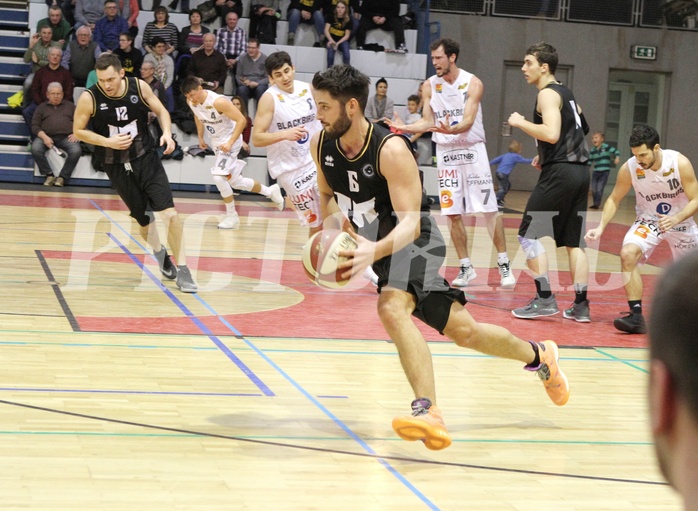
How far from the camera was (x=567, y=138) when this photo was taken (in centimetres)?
768

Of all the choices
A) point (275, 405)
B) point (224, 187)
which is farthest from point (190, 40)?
point (275, 405)

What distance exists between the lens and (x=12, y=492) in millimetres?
3594

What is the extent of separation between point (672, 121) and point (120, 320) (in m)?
20.6

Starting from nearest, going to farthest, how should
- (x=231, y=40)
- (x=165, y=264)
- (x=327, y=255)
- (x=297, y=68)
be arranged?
(x=327, y=255) < (x=165, y=264) < (x=231, y=40) < (x=297, y=68)

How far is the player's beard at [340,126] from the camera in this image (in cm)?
457

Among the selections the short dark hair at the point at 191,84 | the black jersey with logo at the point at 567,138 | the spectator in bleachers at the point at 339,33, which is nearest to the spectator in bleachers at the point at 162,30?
the spectator in bleachers at the point at 339,33

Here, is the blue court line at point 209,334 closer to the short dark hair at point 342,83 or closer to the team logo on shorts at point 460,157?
the short dark hair at point 342,83

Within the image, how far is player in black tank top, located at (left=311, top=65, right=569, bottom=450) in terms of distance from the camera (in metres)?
4.39

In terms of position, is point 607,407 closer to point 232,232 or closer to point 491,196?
point 491,196

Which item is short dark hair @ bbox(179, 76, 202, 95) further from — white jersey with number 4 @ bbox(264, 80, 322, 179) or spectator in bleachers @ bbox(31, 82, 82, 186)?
spectator in bleachers @ bbox(31, 82, 82, 186)

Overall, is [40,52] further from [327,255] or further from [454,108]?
[327,255]

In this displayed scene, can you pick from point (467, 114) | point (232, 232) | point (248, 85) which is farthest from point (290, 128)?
point (248, 85)

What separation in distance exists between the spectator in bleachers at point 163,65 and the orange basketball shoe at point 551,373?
1312cm

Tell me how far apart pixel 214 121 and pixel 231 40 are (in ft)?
19.6
